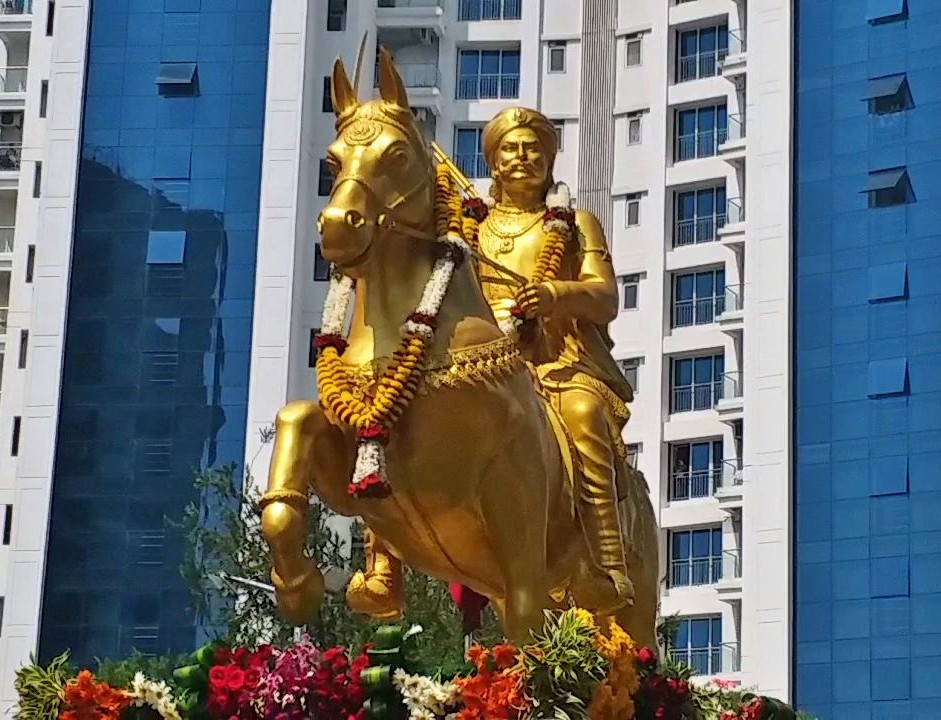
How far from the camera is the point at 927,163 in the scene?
48312 mm

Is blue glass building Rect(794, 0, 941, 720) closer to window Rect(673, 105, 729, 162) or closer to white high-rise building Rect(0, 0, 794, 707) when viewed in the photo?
white high-rise building Rect(0, 0, 794, 707)

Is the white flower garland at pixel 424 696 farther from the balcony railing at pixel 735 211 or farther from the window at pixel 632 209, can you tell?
the window at pixel 632 209

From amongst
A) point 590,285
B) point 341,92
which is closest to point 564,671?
point 590,285

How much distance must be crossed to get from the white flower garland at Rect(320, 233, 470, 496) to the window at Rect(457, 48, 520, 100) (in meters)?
44.1

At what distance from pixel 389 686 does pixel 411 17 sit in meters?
45.6

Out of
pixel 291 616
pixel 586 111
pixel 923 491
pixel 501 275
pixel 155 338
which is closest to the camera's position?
pixel 291 616

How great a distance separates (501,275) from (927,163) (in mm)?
37228

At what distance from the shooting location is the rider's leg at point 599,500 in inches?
470

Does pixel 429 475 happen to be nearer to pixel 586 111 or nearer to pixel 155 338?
pixel 155 338

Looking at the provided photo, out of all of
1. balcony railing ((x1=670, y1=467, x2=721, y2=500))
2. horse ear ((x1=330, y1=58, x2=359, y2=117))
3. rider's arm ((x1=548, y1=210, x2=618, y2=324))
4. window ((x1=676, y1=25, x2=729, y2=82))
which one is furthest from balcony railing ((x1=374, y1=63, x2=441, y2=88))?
horse ear ((x1=330, y1=58, x2=359, y2=117))

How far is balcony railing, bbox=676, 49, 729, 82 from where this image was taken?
54.3 metres

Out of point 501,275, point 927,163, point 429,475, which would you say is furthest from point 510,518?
point 927,163

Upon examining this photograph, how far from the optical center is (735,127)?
52.9m

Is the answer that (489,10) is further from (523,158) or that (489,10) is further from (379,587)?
(379,587)
